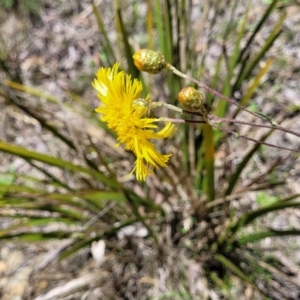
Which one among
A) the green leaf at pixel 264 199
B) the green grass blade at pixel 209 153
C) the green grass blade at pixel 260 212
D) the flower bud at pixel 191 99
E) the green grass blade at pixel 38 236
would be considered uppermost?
the green leaf at pixel 264 199

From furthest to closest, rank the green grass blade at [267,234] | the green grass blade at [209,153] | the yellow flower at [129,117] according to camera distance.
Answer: the green grass blade at [267,234], the green grass blade at [209,153], the yellow flower at [129,117]

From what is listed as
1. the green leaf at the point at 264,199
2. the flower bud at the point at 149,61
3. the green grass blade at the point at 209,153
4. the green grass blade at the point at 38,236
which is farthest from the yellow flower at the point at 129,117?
the green leaf at the point at 264,199

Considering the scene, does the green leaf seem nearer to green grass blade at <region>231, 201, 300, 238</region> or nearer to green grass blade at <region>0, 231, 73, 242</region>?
green grass blade at <region>231, 201, 300, 238</region>

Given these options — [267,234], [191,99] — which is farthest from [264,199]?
[191,99]

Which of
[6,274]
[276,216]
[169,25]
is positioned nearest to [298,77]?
[276,216]

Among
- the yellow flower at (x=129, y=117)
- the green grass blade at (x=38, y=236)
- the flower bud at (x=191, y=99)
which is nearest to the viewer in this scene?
the flower bud at (x=191, y=99)

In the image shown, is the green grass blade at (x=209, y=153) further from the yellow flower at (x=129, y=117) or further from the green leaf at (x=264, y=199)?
the green leaf at (x=264, y=199)

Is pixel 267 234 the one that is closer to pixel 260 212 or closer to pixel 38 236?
pixel 260 212

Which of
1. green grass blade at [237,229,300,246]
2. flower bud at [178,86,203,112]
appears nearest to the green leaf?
green grass blade at [237,229,300,246]
